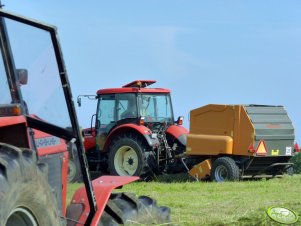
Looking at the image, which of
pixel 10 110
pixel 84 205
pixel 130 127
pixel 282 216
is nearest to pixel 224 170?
pixel 130 127

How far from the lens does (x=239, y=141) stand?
14453 millimetres

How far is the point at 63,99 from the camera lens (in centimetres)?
A: 434

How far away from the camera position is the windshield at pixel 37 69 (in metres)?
4.23

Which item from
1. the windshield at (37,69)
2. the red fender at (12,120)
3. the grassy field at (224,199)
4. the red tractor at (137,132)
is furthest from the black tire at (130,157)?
the red fender at (12,120)

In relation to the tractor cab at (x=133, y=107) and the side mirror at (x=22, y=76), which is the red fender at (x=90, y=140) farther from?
the side mirror at (x=22, y=76)

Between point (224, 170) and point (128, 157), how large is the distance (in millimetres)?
2636

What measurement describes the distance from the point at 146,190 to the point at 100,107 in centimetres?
402

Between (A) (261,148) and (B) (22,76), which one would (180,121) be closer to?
(A) (261,148)

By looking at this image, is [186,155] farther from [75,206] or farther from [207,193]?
[75,206]

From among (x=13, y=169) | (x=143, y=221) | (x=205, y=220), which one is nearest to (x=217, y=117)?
(x=205, y=220)

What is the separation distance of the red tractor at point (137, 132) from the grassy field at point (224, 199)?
0.64 metres

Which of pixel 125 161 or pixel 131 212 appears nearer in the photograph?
pixel 131 212

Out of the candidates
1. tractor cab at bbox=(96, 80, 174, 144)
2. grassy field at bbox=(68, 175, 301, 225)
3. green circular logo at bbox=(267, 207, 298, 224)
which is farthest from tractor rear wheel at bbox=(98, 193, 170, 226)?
tractor cab at bbox=(96, 80, 174, 144)

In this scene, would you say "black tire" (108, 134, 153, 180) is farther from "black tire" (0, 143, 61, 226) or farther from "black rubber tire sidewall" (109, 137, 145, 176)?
"black tire" (0, 143, 61, 226)
